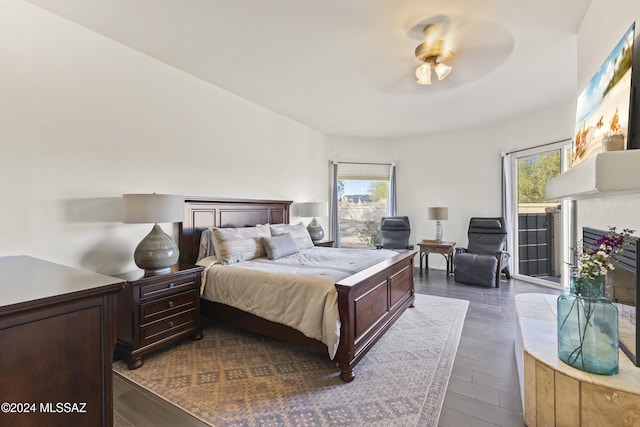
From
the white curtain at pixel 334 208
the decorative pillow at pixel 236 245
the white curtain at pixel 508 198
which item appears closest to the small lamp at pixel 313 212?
the white curtain at pixel 334 208

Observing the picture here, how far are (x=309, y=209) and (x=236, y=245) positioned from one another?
195 centimetres

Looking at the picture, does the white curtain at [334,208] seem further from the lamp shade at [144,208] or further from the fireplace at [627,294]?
the fireplace at [627,294]

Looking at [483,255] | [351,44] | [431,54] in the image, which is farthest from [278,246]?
[483,255]

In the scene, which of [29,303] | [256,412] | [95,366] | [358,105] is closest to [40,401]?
[95,366]

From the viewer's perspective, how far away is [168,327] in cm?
253

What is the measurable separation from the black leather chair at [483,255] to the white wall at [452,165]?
1.65 ft

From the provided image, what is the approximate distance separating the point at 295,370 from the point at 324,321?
51cm

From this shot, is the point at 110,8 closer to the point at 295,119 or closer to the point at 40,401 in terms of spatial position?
the point at 40,401

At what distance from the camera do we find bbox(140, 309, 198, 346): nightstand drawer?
238 centimetres

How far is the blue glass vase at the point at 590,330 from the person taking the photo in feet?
4.84

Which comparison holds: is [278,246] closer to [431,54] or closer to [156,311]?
[156,311]

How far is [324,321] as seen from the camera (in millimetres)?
2143

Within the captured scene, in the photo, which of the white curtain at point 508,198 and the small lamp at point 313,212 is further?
the white curtain at point 508,198

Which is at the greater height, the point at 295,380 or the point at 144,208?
the point at 144,208
